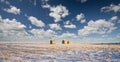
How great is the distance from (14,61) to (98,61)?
5.78m

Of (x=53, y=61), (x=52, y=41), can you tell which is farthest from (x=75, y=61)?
(x=52, y=41)

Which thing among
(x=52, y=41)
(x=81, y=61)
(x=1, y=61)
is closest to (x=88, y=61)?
(x=81, y=61)

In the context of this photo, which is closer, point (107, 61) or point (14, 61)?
point (14, 61)

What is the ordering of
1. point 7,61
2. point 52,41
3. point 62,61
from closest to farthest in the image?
point 7,61
point 62,61
point 52,41

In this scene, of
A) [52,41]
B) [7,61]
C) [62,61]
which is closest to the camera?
[7,61]

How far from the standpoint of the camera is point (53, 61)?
11664mm

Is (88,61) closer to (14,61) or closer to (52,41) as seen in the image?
(14,61)

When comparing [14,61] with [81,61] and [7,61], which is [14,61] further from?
[81,61]

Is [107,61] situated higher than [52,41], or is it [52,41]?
[52,41]

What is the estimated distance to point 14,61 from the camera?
36.4ft

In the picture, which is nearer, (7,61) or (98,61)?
(7,61)

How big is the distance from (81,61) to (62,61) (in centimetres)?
136

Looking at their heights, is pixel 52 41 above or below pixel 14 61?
above

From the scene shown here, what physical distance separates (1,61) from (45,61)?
292cm
